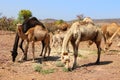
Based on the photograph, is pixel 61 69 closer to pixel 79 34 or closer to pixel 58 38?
pixel 79 34

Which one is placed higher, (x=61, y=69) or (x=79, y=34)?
(x=79, y=34)

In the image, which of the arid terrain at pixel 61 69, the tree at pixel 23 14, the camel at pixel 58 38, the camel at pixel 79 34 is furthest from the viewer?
the tree at pixel 23 14

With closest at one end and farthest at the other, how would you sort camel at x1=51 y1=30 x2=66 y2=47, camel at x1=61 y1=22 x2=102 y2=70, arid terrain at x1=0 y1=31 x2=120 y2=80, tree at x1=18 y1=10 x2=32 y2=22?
arid terrain at x1=0 y1=31 x2=120 y2=80
camel at x1=61 y1=22 x2=102 y2=70
camel at x1=51 y1=30 x2=66 y2=47
tree at x1=18 y1=10 x2=32 y2=22

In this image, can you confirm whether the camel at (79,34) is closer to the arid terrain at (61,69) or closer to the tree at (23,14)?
the arid terrain at (61,69)

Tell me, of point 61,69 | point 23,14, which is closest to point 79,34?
point 61,69

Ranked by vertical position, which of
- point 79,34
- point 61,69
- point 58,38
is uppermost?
point 79,34

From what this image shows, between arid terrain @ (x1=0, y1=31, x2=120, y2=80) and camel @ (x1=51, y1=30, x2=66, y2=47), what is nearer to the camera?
arid terrain @ (x1=0, y1=31, x2=120, y2=80)

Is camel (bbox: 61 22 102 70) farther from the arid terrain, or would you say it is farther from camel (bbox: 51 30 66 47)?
camel (bbox: 51 30 66 47)

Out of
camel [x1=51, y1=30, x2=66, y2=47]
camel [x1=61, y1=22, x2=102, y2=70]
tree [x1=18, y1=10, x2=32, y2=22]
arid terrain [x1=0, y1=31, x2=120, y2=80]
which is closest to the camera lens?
arid terrain [x1=0, y1=31, x2=120, y2=80]

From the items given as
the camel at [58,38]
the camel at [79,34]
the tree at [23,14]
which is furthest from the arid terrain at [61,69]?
the tree at [23,14]

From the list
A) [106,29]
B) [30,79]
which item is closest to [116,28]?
[106,29]

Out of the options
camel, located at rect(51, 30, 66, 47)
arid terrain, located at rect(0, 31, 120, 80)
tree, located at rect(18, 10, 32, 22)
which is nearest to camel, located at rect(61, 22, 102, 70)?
arid terrain, located at rect(0, 31, 120, 80)

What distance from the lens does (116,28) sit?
2197 cm

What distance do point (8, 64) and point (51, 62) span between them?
1939 mm
